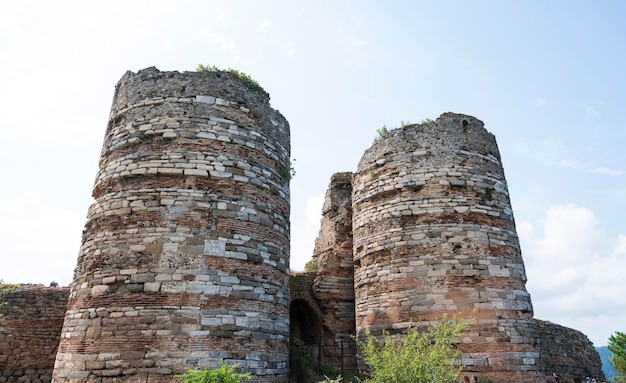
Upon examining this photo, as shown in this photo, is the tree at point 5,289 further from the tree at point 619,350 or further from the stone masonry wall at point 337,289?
the tree at point 619,350

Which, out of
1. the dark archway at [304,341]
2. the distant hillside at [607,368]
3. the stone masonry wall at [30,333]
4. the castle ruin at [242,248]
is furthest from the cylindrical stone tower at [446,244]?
the distant hillside at [607,368]

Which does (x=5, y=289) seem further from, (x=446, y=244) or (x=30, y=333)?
(x=446, y=244)

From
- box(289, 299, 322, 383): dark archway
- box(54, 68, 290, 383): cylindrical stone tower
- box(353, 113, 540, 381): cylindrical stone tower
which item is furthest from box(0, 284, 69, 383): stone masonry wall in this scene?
box(353, 113, 540, 381): cylindrical stone tower

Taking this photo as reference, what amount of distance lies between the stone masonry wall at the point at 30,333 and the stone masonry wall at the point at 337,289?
26.6ft

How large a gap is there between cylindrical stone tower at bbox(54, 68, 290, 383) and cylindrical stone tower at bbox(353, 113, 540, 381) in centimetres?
339

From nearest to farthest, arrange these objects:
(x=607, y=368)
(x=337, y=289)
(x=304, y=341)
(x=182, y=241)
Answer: (x=182, y=241), (x=337, y=289), (x=304, y=341), (x=607, y=368)

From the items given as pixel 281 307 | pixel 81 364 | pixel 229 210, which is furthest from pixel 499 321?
pixel 81 364

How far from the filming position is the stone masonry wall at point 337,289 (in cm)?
1430

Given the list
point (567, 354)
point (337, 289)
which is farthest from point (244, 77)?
point (567, 354)

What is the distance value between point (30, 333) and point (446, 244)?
11.9 meters

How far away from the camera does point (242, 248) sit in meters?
9.16

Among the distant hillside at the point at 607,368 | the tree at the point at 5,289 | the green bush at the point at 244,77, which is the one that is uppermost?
the green bush at the point at 244,77

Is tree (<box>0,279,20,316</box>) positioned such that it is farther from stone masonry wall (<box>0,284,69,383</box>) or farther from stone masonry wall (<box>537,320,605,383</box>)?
stone masonry wall (<box>537,320,605,383</box>)

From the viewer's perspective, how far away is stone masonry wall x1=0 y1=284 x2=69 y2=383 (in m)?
11.5
